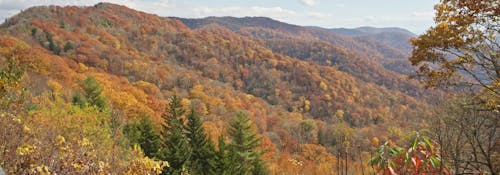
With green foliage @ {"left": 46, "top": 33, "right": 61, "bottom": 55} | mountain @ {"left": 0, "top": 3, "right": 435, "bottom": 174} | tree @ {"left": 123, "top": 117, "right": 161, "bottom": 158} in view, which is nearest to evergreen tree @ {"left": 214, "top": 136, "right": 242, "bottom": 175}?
tree @ {"left": 123, "top": 117, "right": 161, "bottom": 158}

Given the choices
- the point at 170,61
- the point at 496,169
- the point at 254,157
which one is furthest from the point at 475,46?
the point at 170,61

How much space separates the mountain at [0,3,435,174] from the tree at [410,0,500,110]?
105ft

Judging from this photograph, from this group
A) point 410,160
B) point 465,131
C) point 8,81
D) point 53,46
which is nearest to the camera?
point 410,160

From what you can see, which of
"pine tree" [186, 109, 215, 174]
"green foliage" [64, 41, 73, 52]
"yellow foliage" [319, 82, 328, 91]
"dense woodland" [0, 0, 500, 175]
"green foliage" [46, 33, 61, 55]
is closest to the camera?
"dense woodland" [0, 0, 500, 175]

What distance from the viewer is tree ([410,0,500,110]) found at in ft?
24.1

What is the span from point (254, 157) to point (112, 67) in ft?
262

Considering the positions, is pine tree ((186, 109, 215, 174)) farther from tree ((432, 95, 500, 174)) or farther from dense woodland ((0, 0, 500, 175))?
tree ((432, 95, 500, 174))

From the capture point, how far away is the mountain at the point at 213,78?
5950 cm

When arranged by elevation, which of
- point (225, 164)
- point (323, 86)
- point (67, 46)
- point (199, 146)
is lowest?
point (323, 86)

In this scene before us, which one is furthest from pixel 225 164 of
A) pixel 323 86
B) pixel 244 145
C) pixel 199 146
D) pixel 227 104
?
pixel 323 86

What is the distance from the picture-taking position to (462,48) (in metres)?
7.87

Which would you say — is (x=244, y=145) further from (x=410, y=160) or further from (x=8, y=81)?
(x=410, y=160)

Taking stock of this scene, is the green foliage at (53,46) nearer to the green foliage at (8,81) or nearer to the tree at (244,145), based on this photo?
the tree at (244,145)

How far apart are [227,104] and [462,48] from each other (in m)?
76.1
